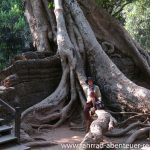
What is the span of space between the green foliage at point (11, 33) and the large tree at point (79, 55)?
487 centimetres

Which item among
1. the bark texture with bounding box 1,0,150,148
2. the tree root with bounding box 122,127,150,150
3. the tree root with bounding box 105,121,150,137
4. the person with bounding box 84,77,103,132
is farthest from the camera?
the bark texture with bounding box 1,0,150,148

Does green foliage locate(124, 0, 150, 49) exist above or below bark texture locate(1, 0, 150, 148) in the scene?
above

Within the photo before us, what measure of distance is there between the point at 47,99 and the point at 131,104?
5.84 ft

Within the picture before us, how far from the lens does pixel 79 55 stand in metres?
7.92

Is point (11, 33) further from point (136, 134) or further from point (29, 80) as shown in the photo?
point (136, 134)

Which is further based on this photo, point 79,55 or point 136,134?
point 79,55

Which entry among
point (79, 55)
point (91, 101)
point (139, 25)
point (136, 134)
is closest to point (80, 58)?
point (79, 55)

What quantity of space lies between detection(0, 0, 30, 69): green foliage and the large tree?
4.87m

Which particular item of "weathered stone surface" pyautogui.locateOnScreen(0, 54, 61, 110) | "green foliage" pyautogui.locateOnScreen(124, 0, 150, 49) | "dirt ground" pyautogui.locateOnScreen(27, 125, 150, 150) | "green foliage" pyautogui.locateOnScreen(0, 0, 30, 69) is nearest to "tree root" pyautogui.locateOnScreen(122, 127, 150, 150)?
"dirt ground" pyautogui.locateOnScreen(27, 125, 150, 150)

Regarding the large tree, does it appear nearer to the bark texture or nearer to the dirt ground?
the bark texture

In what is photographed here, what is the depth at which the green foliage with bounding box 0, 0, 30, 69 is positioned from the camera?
14.7m

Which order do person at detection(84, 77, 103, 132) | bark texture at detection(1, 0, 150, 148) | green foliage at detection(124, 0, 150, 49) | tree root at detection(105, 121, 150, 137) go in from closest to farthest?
tree root at detection(105, 121, 150, 137) → person at detection(84, 77, 103, 132) → bark texture at detection(1, 0, 150, 148) → green foliage at detection(124, 0, 150, 49)

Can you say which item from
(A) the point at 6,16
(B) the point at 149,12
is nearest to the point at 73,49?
(A) the point at 6,16

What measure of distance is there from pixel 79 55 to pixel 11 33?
7.60 meters
